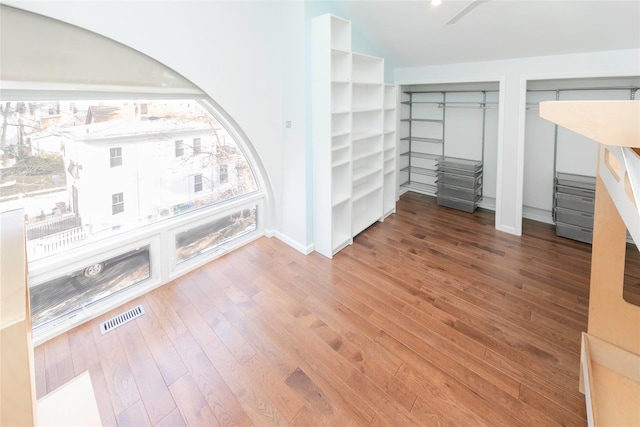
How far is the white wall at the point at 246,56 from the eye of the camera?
2.19m

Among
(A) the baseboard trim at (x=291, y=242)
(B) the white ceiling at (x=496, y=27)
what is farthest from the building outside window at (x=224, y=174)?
(B) the white ceiling at (x=496, y=27)

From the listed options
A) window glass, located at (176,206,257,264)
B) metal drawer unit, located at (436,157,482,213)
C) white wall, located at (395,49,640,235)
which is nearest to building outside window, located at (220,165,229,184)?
window glass, located at (176,206,257,264)

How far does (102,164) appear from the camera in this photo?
2.48 metres

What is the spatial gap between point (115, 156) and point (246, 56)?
59.7 inches

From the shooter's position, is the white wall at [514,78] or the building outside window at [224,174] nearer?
the white wall at [514,78]

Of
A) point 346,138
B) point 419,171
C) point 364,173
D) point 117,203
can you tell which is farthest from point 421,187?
point 117,203

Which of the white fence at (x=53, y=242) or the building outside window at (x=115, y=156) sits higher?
the building outside window at (x=115, y=156)

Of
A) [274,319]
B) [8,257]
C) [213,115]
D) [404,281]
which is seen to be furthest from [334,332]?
[213,115]

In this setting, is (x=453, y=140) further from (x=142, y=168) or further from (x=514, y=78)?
(x=142, y=168)

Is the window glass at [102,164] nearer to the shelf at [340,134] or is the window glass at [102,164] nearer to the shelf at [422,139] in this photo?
the shelf at [340,134]

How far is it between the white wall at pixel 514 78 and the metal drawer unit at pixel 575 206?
421 mm

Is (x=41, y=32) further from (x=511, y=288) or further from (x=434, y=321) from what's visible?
(x=511, y=288)

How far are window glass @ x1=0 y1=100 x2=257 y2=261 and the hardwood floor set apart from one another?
0.76m

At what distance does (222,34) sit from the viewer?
276 centimetres
